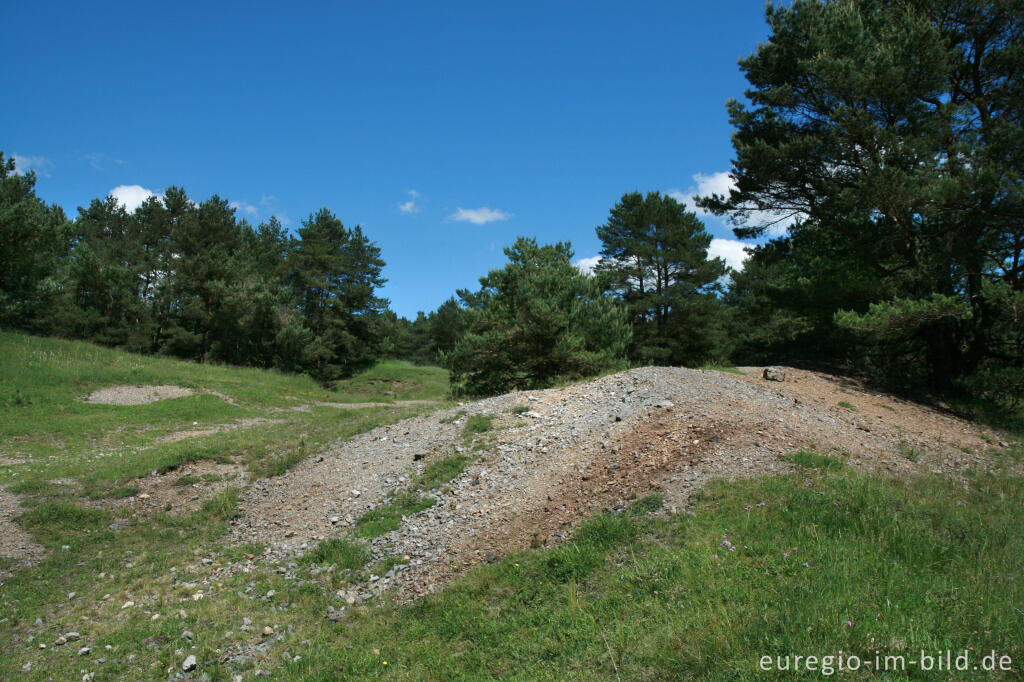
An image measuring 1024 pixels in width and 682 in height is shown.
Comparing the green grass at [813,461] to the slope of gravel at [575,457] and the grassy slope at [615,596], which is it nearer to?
the grassy slope at [615,596]

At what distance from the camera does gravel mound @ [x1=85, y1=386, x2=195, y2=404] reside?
17922 mm

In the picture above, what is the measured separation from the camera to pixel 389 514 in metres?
7.53

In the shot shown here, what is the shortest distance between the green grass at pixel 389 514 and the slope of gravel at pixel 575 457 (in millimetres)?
172

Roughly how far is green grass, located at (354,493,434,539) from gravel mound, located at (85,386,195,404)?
15.5 m

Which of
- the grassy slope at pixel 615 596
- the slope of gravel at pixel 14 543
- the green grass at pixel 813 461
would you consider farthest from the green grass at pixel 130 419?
the green grass at pixel 813 461

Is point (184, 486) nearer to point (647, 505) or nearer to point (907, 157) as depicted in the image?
point (647, 505)

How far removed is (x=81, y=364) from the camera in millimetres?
20844

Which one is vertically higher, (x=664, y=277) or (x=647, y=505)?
(x=664, y=277)

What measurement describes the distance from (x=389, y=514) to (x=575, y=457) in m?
2.92

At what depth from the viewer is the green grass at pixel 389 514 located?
Answer: 23.5 ft

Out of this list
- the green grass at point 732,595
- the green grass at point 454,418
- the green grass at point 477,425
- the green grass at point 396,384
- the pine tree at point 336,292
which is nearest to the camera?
the green grass at point 732,595

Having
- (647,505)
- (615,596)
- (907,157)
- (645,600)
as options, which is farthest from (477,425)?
(907,157)

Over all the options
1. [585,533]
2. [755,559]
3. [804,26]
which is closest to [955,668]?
[755,559]

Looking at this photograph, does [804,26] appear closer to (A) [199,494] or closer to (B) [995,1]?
(B) [995,1]
